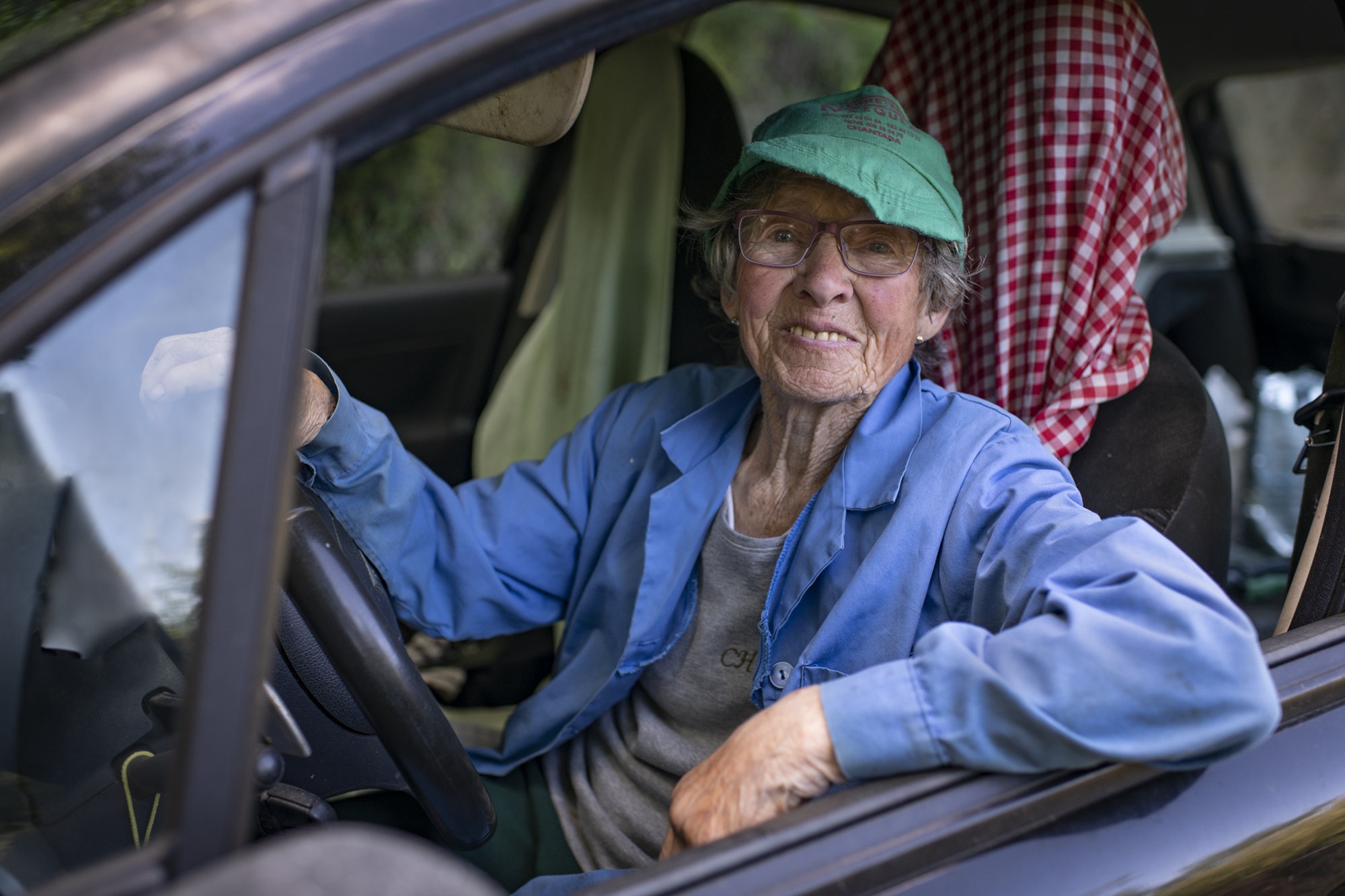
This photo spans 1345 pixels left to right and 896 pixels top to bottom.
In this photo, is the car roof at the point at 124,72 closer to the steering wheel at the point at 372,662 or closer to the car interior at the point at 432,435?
the car interior at the point at 432,435

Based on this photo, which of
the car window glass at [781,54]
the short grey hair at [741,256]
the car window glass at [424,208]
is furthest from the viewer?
the car window glass at [781,54]

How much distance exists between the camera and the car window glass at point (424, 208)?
7.34 m

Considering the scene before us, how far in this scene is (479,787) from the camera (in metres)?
1.35

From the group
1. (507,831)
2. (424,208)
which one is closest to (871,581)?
(507,831)

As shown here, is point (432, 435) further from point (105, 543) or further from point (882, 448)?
point (105, 543)

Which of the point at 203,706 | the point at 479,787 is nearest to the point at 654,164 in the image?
the point at 479,787

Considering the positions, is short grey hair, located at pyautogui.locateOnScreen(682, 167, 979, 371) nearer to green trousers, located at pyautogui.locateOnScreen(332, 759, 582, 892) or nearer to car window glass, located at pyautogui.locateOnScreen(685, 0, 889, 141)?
green trousers, located at pyautogui.locateOnScreen(332, 759, 582, 892)

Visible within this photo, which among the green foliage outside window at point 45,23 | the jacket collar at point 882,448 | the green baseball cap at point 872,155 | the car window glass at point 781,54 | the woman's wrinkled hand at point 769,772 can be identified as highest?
the car window glass at point 781,54

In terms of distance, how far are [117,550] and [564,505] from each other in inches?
43.1

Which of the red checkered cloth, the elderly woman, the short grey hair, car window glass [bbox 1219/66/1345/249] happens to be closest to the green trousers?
the elderly woman

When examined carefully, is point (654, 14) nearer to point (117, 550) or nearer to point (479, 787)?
point (117, 550)

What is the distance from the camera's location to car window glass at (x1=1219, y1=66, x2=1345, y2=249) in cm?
387

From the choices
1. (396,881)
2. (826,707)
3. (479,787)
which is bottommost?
(479,787)

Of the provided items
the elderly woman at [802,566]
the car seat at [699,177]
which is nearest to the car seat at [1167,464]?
the elderly woman at [802,566]
